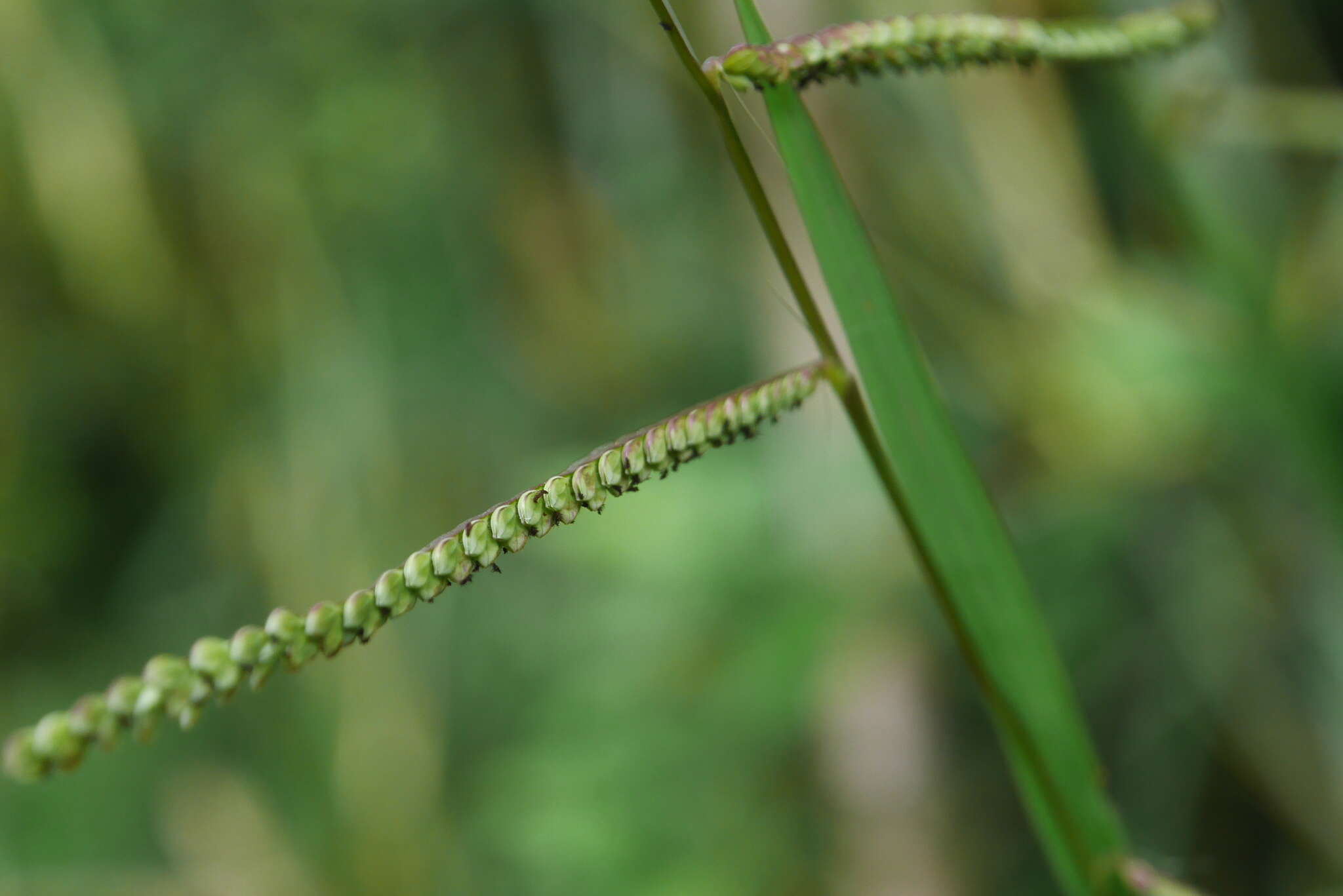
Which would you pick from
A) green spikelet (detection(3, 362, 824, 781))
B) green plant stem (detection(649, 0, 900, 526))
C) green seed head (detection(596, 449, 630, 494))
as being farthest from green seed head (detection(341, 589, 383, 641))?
green plant stem (detection(649, 0, 900, 526))

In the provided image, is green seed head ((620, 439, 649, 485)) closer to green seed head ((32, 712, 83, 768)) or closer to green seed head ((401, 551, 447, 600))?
green seed head ((401, 551, 447, 600))

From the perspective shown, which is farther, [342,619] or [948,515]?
[948,515]

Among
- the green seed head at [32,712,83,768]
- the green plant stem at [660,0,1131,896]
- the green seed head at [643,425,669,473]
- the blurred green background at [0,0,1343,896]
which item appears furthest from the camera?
the blurred green background at [0,0,1343,896]

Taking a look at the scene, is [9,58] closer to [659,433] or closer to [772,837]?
[772,837]

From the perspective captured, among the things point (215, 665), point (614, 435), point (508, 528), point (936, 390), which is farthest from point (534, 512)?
point (614, 435)

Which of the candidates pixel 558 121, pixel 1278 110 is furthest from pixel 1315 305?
pixel 558 121

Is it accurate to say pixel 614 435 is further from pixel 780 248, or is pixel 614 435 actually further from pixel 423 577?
pixel 423 577

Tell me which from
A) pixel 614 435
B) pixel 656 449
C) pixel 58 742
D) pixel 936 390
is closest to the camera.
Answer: pixel 58 742
